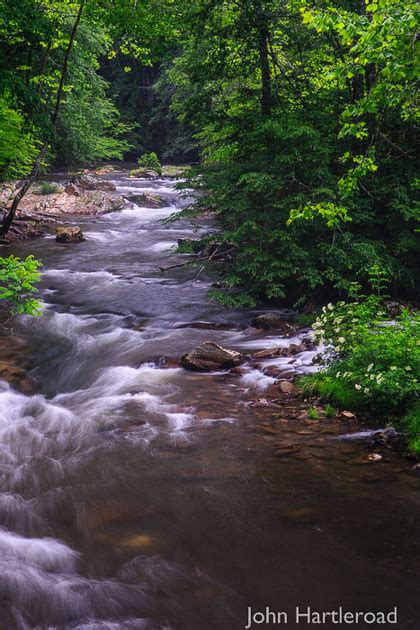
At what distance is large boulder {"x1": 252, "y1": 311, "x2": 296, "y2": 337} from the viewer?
914 centimetres

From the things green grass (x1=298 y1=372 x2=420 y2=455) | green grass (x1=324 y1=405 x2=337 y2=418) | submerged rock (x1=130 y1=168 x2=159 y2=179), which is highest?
submerged rock (x1=130 y1=168 x2=159 y2=179)

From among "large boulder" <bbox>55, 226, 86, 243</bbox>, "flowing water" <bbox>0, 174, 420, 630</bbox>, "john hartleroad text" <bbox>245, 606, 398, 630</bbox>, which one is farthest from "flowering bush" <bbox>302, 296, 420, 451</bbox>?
"large boulder" <bbox>55, 226, 86, 243</bbox>

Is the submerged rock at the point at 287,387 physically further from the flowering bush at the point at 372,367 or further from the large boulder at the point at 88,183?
the large boulder at the point at 88,183

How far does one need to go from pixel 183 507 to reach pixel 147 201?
22.4 meters

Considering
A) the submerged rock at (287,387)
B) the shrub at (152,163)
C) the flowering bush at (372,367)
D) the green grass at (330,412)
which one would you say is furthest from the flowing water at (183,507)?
the shrub at (152,163)

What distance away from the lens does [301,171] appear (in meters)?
9.60

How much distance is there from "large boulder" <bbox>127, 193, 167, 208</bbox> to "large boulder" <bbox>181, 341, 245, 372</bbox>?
60.6 feet

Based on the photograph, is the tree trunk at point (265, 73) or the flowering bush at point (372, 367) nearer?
the flowering bush at point (372, 367)

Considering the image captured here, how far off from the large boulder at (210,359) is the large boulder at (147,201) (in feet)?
60.6

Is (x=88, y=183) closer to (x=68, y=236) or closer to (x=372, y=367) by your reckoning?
(x=68, y=236)

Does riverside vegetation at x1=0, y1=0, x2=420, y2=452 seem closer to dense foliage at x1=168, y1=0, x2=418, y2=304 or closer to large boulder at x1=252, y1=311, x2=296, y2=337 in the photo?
dense foliage at x1=168, y1=0, x2=418, y2=304

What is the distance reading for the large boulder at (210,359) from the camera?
24.2ft

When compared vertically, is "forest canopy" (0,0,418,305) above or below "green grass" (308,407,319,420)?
above

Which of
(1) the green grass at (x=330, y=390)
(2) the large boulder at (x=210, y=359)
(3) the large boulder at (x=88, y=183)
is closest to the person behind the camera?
(1) the green grass at (x=330, y=390)
